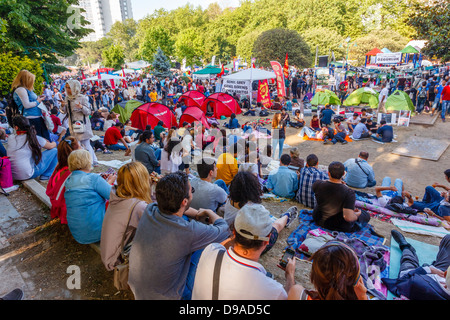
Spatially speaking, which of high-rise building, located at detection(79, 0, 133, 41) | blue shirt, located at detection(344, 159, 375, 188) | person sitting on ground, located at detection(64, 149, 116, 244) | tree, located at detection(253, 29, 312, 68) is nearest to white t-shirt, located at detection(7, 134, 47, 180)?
person sitting on ground, located at detection(64, 149, 116, 244)

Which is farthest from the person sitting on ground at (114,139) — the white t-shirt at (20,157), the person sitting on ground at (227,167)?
the person sitting on ground at (227,167)

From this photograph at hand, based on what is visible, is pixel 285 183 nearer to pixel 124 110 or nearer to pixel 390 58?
pixel 124 110

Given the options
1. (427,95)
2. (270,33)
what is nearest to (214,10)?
(270,33)

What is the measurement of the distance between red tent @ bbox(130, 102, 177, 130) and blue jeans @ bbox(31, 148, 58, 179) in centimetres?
553

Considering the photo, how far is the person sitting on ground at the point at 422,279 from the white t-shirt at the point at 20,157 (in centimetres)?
559

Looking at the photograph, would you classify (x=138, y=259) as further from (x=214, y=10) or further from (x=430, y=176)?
(x=214, y=10)

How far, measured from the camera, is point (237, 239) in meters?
1.68

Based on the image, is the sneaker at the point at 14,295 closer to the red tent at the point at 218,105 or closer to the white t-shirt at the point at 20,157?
the white t-shirt at the point at 20,157

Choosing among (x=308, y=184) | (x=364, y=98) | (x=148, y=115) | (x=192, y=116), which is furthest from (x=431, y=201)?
(x=364, y=98)

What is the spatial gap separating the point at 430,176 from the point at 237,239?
7173mm

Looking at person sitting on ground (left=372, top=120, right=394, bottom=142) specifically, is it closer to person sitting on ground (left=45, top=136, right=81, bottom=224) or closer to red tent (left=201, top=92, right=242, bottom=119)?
red tent (left=201, top=92, right=242, bottom=119)

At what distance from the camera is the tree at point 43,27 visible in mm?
12805

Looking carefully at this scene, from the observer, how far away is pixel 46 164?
5086 mm
